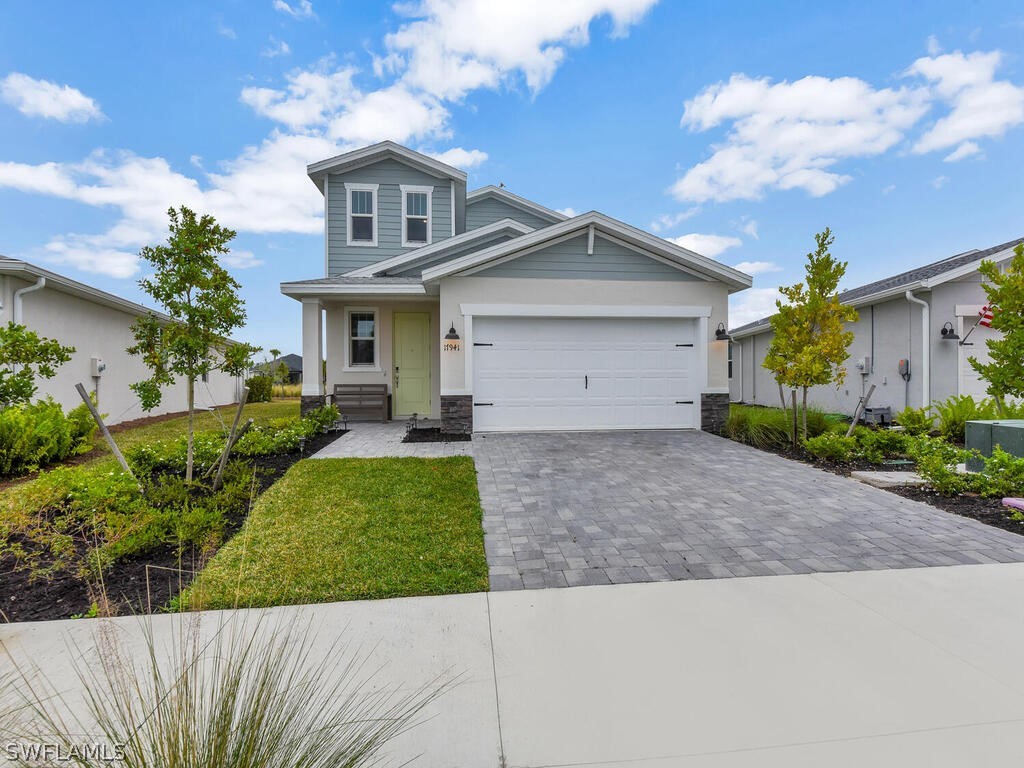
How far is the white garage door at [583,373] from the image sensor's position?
938 cm

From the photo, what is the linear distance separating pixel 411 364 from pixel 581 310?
4799 millimetres

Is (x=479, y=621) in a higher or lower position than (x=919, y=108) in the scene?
lower

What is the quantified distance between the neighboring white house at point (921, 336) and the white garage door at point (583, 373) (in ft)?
16.5

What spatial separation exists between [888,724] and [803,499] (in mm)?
3584

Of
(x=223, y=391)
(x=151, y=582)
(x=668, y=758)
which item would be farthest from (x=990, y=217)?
(x=223, y=391)

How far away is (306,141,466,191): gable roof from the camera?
39.1 ft

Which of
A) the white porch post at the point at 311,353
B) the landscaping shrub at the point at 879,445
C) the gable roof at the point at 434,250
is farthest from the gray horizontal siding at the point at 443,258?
the landscaping shrub at the point at 879,445

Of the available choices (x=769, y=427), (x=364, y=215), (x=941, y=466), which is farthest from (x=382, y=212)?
(x=941, y=466)

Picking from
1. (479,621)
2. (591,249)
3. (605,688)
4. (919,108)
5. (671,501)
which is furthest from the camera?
(919,108)

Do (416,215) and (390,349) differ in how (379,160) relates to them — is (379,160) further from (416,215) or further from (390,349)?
(390,349)

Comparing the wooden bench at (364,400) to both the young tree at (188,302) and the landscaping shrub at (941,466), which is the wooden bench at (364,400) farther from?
the landscaping shrub at (941,466)

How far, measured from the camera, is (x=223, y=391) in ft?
63.8

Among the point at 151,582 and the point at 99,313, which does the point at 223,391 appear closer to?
the point at 99,313

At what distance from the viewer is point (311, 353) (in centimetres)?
1019
